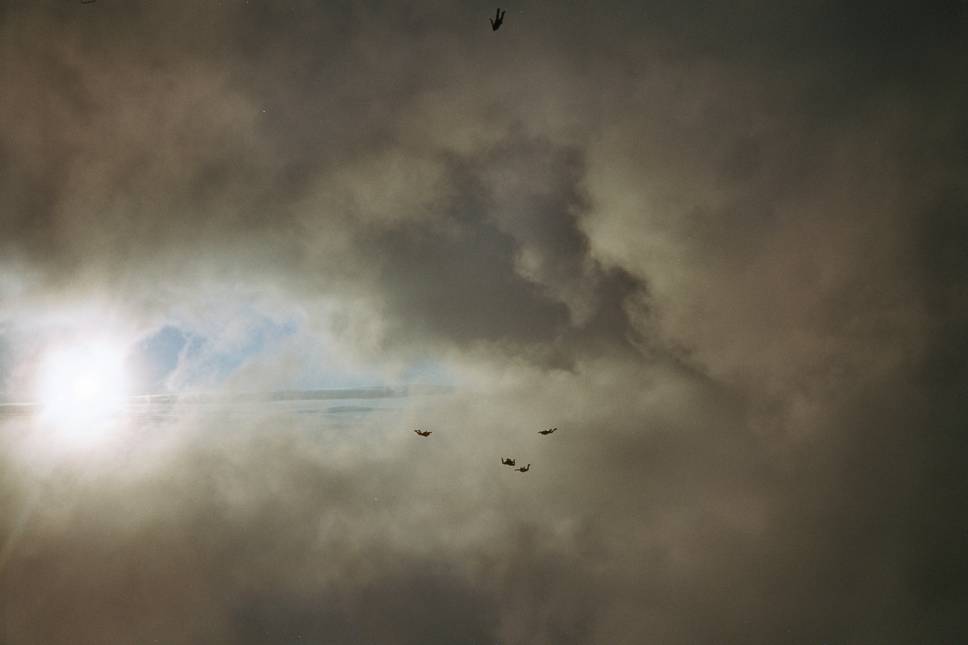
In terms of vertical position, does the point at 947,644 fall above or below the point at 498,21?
below

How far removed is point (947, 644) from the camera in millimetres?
99688

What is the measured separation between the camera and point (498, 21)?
30484mm

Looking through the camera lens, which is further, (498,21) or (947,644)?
(947,644)

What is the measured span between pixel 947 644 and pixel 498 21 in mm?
136607
